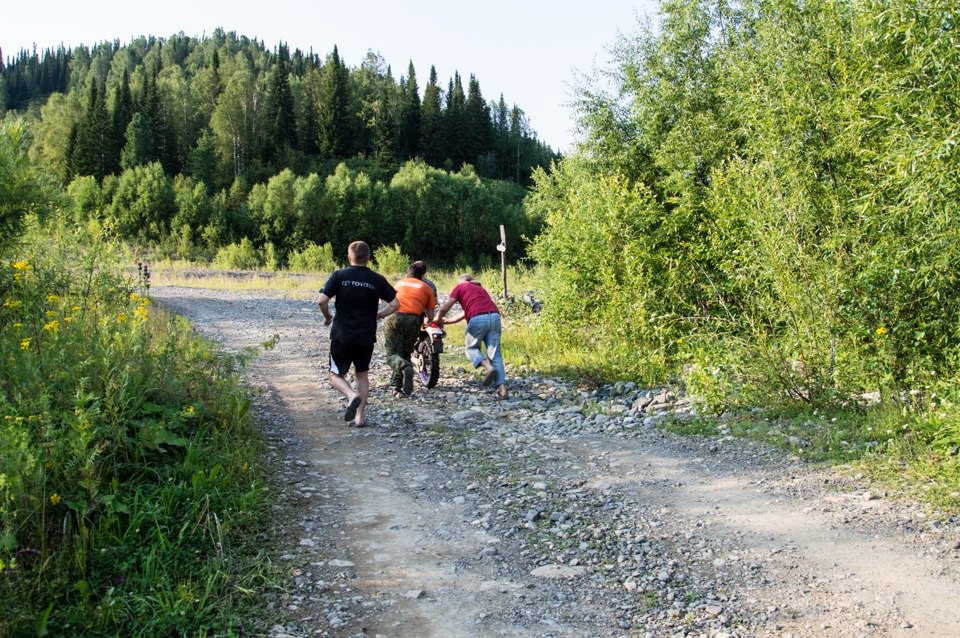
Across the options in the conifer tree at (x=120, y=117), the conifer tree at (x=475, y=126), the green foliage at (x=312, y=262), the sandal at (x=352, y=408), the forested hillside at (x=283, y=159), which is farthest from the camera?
the conifer tree at (x=475, y=126)

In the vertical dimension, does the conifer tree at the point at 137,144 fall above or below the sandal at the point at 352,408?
above

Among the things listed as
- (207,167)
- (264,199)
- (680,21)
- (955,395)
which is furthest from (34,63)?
(955,395)

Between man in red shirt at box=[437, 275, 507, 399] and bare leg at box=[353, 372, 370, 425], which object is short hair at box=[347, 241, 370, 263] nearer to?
bare leg at box=[353, 372, 370, 425]

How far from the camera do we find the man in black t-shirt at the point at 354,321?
25.6 ft

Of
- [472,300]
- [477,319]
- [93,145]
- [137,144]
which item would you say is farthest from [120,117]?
[477,319]

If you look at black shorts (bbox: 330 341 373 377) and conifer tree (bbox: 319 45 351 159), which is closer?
black shorts (bbox: 330 341 373 377)

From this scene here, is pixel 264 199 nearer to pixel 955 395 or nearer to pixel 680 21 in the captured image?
pixel 680 21

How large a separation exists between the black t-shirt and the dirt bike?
2.13 m

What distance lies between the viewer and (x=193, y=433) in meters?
5.84

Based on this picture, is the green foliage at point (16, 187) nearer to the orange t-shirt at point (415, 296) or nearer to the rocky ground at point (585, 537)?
the rocky ground at point (585, 537)

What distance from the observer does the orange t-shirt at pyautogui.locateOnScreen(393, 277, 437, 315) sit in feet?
32.6

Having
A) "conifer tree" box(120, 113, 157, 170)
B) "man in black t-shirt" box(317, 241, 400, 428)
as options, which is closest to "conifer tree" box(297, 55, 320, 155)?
"conifer tree" box(120, 113, 157, 170)

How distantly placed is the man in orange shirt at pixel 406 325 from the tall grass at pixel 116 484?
281 centimetres

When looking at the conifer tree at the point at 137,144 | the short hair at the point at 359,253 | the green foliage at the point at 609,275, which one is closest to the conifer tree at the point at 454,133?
the conifer tree at the point at 137,144
